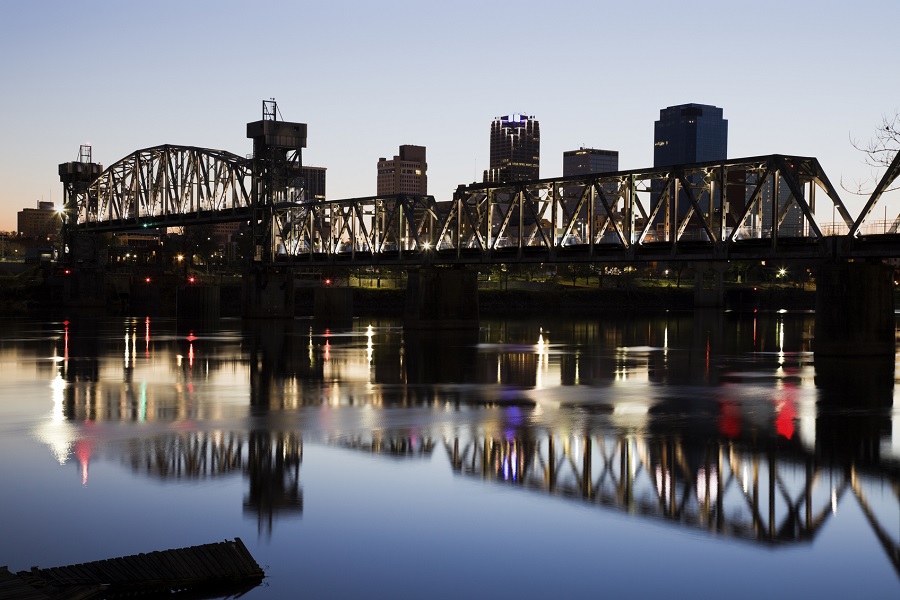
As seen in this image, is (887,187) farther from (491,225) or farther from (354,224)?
(354,224)

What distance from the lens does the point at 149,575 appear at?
15.3m

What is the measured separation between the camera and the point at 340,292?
383 feet

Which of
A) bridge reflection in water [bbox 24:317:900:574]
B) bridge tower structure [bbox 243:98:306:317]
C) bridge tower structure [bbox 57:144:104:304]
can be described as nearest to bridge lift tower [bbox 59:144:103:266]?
bridge tower structure [bbox 57:144:104:304]

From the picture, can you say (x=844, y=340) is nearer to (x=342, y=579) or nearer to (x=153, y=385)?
(x=153, y=385)

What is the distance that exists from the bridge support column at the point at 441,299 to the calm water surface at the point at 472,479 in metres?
43.6

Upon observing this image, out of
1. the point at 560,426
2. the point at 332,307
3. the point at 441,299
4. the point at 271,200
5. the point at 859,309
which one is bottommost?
the point at 560,426

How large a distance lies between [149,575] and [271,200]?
10680 cm

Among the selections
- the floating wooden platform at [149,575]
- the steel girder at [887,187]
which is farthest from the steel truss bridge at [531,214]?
the floating wooden platform at [149,575]

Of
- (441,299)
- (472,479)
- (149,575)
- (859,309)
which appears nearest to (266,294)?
(441,299)

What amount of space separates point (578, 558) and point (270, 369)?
112 ft

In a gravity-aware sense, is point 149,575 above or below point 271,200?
below

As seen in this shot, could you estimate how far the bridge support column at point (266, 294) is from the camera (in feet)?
381

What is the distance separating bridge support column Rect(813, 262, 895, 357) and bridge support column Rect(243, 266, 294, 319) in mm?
68847

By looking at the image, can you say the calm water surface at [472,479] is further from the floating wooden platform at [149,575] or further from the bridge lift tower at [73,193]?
the bridge lift tower at [73,193]
